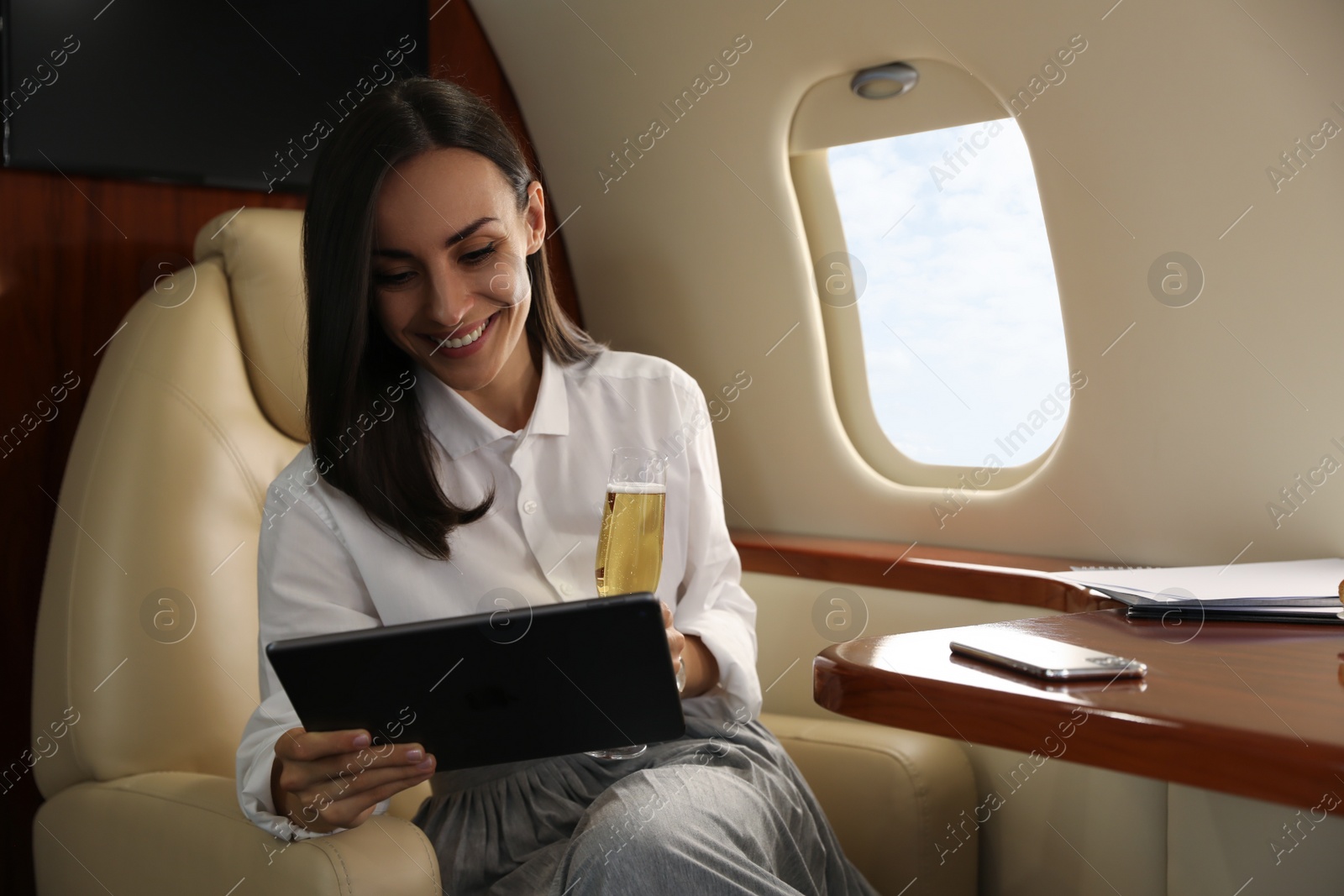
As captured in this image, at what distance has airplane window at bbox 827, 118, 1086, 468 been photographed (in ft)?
7.40

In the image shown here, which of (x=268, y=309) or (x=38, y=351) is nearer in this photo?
(x=268, y=309)

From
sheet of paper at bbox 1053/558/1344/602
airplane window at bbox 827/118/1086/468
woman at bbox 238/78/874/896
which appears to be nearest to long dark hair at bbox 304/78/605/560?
woman at bbox 238/78/874/896

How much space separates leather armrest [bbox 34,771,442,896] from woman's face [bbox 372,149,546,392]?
2.12 ft

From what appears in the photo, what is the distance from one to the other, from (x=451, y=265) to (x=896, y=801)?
1.09m

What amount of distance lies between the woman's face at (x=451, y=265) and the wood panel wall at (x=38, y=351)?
2.80 feet

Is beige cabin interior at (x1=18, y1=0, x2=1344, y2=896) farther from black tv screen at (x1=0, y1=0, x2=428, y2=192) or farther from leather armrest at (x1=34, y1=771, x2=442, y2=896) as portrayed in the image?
black tv screen at (x1=0, y1=0, x2=428, y2=192)

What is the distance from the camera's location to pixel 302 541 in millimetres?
1474

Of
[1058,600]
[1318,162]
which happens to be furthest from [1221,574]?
[1318,162]

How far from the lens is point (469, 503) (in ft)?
5.20

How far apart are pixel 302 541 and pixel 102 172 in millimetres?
1067

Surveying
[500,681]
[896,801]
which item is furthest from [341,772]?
[896,801]

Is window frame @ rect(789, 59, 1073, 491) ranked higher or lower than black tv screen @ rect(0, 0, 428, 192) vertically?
lower

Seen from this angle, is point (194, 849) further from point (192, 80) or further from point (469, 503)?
point (192, 80)

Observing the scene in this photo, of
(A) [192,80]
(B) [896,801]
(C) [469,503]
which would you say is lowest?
(B) [896,801]
